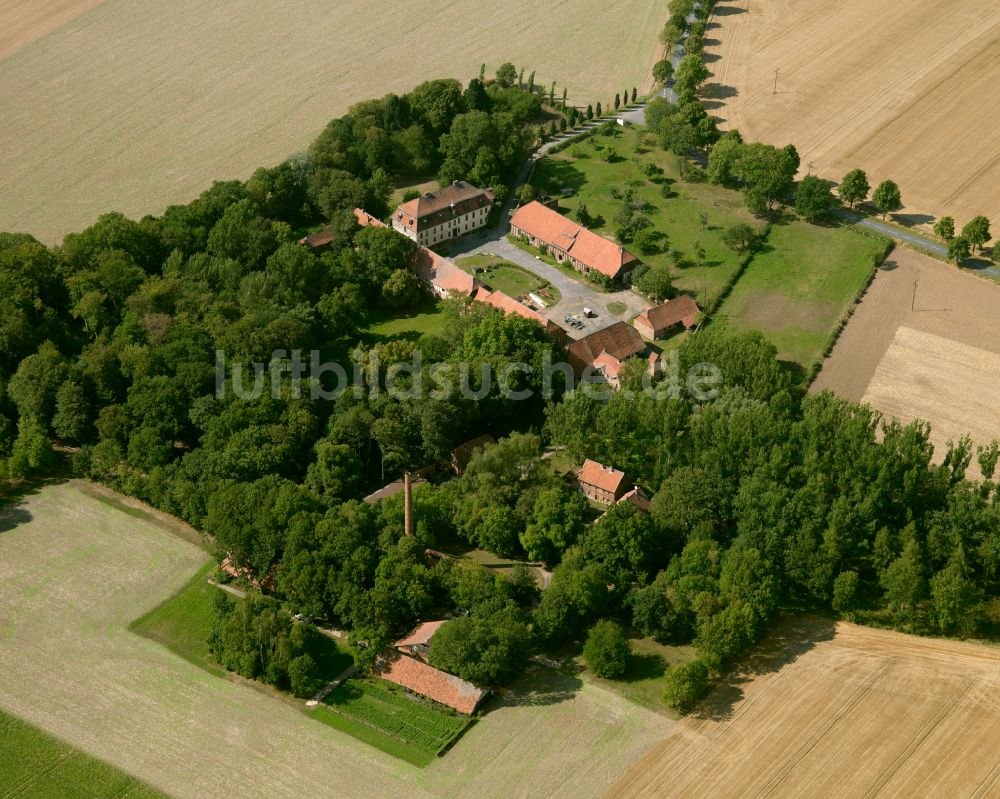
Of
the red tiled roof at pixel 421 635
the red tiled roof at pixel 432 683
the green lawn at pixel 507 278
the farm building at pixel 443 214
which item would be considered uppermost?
the farm building at pixel 443 214

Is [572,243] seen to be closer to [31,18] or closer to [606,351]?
[606,351]

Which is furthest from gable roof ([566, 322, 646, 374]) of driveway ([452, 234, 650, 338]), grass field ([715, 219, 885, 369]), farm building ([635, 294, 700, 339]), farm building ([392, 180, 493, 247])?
farm building ([392, 180, 493, 247])

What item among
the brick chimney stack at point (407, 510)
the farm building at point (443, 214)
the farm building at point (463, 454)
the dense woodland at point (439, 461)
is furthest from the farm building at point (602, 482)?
the farm building at point (443, 214)

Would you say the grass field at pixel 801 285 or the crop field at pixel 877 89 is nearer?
the grass field at pixel 801 285

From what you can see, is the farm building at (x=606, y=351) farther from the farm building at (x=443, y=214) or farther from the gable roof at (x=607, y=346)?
the farm building at (x=443, y=214)

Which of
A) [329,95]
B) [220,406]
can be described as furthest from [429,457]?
[329,95]

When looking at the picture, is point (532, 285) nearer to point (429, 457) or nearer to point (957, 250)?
point (429, 457)
